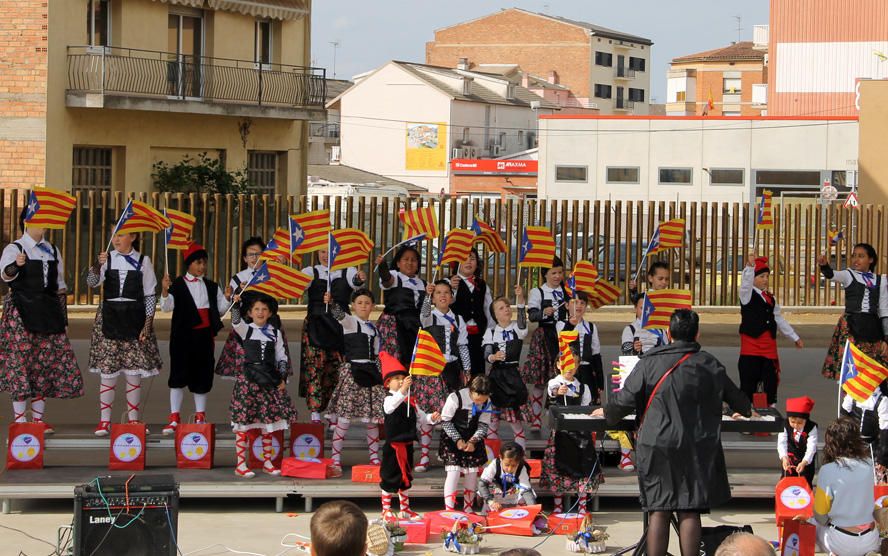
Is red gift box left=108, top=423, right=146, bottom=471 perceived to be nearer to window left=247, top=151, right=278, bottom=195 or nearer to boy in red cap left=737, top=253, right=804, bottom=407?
boy in red cap left=737, top=253, right=804, bottom=407

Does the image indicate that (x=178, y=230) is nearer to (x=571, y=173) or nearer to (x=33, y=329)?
(x=33, y=329)

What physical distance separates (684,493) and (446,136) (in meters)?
61.3

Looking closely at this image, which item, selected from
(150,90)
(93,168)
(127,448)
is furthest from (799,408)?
(93,168)

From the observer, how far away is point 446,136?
224 feet

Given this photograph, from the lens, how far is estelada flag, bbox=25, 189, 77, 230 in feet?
35.0

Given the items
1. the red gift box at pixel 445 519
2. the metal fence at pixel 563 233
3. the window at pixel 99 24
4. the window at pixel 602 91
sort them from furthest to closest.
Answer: the window at pixel 602 91, the window at pixel 99 24, the metal fence at pixel 563 233, the red gift box at pixel 445 519

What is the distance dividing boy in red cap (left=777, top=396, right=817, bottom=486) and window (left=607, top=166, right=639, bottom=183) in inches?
1528

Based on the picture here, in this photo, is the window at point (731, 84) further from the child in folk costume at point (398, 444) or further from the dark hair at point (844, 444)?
the dark hair at point (844, 444)

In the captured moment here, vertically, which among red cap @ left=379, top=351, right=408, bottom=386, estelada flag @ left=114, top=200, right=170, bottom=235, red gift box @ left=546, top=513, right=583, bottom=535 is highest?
estelada flag @ left=114, top=200, right=170, bottom=235

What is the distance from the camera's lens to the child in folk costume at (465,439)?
914cm

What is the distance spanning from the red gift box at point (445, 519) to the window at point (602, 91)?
8335cm

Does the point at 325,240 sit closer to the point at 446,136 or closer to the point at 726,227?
the point at 726,227

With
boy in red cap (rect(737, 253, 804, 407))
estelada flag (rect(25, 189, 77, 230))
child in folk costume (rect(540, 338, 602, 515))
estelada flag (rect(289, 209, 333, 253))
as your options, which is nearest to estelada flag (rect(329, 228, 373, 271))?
estelada flag (rect(289, 209, 333, 253))

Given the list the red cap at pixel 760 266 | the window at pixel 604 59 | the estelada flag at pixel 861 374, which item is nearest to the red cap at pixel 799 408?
the estelada flag at pixel 861 374
